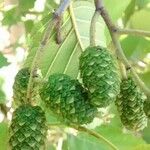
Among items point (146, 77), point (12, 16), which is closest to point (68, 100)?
point (146, 77)

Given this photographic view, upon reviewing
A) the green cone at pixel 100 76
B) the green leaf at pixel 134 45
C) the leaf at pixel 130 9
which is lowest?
the green leaf at pixel 134 45

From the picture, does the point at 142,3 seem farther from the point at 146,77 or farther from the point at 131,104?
the point at 131,104

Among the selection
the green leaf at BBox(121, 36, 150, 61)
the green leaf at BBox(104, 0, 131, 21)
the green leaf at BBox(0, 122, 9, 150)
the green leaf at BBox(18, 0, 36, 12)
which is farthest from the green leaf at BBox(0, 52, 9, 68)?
the green leaf at BBox(121, 36, 150, 61)

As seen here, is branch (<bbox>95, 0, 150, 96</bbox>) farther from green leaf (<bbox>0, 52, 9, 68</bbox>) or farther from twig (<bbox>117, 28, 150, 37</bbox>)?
green leaf (<bbox>0, 52, 9, 68</bbox>)

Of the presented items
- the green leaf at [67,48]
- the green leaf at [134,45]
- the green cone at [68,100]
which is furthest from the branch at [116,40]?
the green leaf at [134,45]

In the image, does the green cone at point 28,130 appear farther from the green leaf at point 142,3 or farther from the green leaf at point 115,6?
the green leaf at point 142,3
